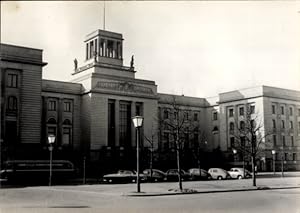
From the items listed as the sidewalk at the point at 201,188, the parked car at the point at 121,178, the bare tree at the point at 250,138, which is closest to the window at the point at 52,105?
the parked car at the point at 121,178

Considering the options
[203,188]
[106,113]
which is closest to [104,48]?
[106,113]

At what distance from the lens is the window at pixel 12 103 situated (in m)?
52.7

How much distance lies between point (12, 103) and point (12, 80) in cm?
298

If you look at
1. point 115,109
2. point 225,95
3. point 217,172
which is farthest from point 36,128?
point 225,95

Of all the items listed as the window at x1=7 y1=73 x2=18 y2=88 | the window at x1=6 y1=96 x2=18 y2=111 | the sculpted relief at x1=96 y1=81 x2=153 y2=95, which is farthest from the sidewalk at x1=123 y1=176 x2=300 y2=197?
the sculpted relief at x1=96 y1=81 x2=153 y2=95

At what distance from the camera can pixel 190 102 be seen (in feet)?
269

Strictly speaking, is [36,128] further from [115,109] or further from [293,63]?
[293,63]

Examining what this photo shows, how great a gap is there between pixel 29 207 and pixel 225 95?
68759 mm

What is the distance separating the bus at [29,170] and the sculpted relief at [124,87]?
21.6m

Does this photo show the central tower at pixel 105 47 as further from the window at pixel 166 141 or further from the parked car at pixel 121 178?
the parked car at pixel 121 178

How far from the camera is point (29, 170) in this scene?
41.1 metres

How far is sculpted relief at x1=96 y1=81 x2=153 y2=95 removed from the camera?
63.8 metres

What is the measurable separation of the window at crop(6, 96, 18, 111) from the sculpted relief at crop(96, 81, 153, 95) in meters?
13.7

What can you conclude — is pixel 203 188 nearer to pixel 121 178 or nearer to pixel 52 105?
pixel 121 178
